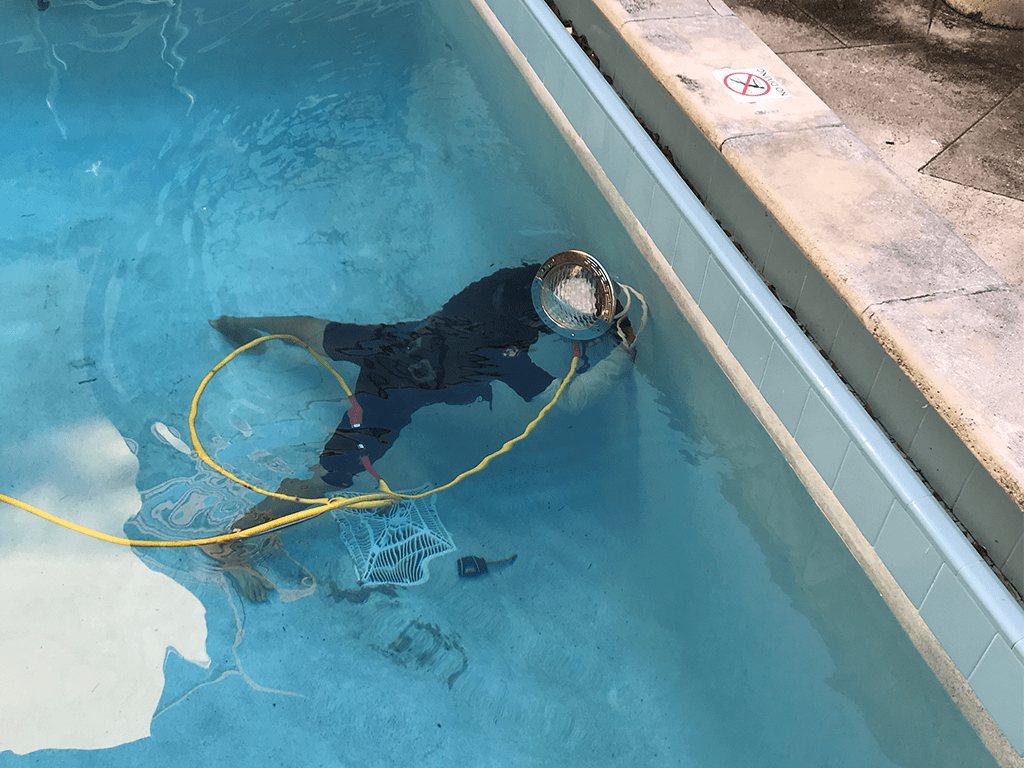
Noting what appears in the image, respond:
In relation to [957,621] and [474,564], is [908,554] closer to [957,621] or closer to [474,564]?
[957,621]

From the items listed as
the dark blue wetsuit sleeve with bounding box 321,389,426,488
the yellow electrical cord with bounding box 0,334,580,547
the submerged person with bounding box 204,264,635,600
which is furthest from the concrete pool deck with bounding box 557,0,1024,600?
the dark blue wetsuit sleeve with bounding box 321,389,426,488

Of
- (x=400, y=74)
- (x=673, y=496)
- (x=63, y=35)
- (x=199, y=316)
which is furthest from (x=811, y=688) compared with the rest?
(x=63, y=35)

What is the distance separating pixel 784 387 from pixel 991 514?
765mm

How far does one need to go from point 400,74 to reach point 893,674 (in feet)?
13.3

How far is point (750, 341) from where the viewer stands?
9.59 feet

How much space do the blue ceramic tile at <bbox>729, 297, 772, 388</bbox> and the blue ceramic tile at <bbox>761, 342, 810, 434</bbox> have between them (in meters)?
0.03

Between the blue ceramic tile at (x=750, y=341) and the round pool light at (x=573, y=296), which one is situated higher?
the blue ceramic tile at (x=750, y=341)

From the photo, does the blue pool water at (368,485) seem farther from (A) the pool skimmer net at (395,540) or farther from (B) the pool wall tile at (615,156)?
(B) the pool wall tile at (615,156)

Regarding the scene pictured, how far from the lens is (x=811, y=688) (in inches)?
104

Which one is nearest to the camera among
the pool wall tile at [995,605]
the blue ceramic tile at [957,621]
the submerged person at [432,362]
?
the pool wall tile at [995,605]

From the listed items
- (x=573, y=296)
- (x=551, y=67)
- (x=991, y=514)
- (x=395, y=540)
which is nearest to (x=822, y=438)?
(x=991, y=514)

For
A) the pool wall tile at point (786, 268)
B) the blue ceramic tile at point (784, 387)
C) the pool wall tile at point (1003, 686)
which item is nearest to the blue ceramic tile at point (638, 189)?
the pool wall tile at point (786, 268)

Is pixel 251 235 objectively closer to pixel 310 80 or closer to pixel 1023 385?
pixel 310 80

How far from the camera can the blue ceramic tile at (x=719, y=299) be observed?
2972mm
